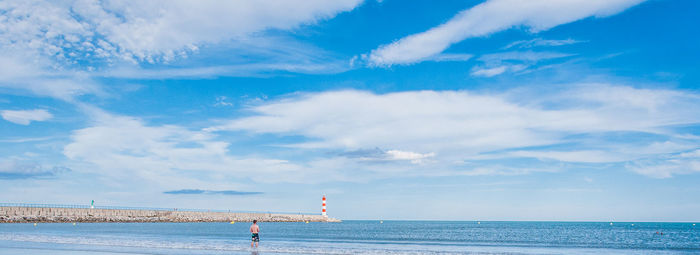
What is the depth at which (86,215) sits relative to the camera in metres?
96.6

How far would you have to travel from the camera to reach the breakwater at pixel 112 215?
84.8 metres

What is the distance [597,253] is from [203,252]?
28003 mm

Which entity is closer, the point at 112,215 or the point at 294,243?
the point at 294,243

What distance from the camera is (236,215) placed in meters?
139

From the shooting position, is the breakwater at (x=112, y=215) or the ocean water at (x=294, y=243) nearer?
the ocean water at (x=294, y=243)

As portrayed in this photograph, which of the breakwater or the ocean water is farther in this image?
the breakwater

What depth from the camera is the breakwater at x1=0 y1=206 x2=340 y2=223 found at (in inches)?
3339

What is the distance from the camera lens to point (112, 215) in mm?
102562

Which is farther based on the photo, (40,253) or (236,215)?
(236,215)

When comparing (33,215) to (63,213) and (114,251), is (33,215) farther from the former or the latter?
(114,251)

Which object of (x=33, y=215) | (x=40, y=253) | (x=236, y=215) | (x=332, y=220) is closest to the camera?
(x=40, y=253)

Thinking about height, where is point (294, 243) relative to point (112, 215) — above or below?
above

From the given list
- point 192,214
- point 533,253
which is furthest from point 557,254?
point 192,214

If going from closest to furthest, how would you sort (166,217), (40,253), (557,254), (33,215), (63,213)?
1. (40,253)
2. (557,254)
3. (33,215)
4. (63,213)
5. (166,217)
